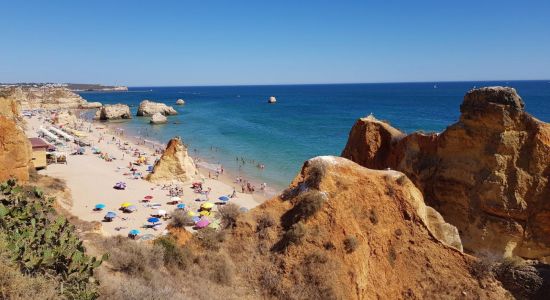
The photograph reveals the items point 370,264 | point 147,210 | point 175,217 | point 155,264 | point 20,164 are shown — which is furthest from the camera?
point 147,210

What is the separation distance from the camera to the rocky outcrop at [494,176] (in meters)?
15.9

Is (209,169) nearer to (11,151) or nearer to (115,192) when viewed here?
(115,192)

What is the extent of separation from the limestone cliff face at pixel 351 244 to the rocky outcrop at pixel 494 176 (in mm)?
3783

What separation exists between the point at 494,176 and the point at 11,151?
24.3m

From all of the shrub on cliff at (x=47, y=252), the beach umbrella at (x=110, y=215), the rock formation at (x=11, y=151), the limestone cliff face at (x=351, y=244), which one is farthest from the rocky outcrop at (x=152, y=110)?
the shrub on cliff at (x=47, y=252)

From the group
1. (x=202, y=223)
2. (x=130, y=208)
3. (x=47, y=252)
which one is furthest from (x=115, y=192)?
→ (x=47, y=252)

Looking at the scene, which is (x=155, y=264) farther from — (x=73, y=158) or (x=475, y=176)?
(x=73, y=158)

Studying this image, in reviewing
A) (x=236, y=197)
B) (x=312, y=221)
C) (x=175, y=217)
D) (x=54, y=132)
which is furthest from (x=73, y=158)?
(x=312, y=221)

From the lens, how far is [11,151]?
21.8 meters

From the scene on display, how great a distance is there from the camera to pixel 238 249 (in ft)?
41.5

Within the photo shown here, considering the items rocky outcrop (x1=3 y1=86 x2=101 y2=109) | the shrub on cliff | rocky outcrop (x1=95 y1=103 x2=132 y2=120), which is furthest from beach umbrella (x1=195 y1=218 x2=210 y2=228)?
rocky outcrop (x1=3 y1=86 x2=101 y2=109)

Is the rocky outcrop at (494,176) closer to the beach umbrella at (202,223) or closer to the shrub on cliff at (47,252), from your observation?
the shrub on cliff at (47,252)

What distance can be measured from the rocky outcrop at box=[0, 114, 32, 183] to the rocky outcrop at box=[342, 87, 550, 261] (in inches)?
841

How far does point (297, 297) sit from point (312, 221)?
8.01 ft
